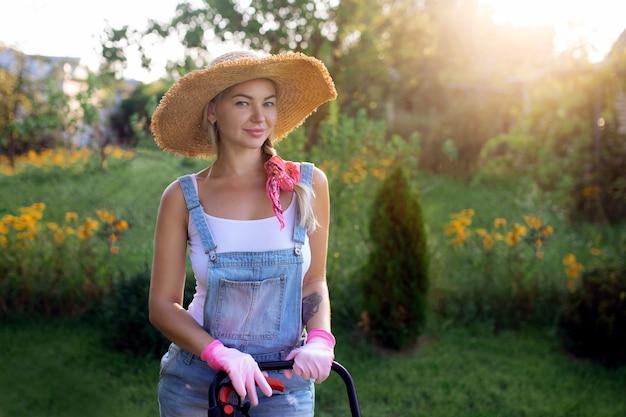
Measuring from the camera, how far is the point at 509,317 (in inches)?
241

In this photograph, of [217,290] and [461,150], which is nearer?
[217,290]

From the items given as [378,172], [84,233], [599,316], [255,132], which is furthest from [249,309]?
[378,172]

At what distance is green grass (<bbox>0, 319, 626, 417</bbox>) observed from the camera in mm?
4668

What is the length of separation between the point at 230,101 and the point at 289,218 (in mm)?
365

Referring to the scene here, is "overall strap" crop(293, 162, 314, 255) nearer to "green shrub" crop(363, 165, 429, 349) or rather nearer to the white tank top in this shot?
the white tank top

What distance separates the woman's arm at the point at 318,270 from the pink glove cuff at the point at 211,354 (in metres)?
0.31

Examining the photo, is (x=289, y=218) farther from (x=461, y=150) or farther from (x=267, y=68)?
(x=461, y=150)

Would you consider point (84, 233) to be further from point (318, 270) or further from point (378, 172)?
point (318, 270)

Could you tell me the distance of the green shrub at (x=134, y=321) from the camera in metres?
5.05

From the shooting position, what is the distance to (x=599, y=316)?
5352mm

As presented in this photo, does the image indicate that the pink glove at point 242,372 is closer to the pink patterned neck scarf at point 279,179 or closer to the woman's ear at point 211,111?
the pink patterned neck scarf at point 279,179

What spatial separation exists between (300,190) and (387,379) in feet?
10.2

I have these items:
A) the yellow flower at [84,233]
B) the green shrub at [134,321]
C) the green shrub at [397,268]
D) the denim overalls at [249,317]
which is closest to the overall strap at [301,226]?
the denim overalls at [249,317]

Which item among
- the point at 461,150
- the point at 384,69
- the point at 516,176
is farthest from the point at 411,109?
the point at 384,69
